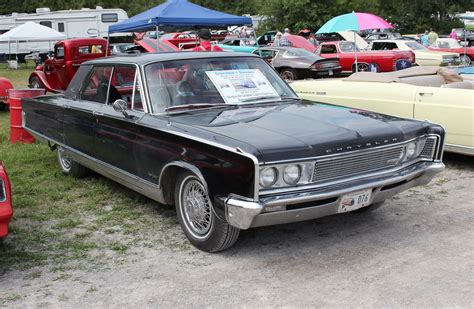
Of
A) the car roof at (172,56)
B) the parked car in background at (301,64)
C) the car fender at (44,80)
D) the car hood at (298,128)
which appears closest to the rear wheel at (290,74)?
the parked car in background at (301,64)

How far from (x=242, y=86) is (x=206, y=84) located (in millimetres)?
342

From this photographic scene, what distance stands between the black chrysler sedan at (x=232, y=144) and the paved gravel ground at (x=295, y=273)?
0.31 metres

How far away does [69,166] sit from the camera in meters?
6.71

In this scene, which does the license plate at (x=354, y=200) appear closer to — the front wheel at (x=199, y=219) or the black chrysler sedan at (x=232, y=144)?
the black chrysler sedan at (x=232, y=144)

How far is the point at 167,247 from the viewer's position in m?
4.47

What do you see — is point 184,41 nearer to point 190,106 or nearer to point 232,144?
point 190,106

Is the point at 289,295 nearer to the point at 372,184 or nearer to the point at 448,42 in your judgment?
the point at 372,184

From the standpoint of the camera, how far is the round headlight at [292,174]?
12.6 ft

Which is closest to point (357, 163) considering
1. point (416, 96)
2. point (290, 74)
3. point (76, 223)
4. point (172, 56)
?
point (172, 56)

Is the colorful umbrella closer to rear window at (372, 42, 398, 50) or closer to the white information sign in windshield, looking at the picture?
rear window at (372, 42, 398, 50)

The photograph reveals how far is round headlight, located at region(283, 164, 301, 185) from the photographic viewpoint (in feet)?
12.6

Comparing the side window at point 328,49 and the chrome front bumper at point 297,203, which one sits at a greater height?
the side window at point 328,49

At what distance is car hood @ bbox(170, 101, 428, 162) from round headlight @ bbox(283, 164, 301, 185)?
0.09 metres

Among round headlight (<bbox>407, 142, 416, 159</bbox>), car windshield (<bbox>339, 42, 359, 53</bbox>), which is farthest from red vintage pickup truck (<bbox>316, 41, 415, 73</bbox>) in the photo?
round headlight (<bbox>407, 142, 416, 159</bbox>)
